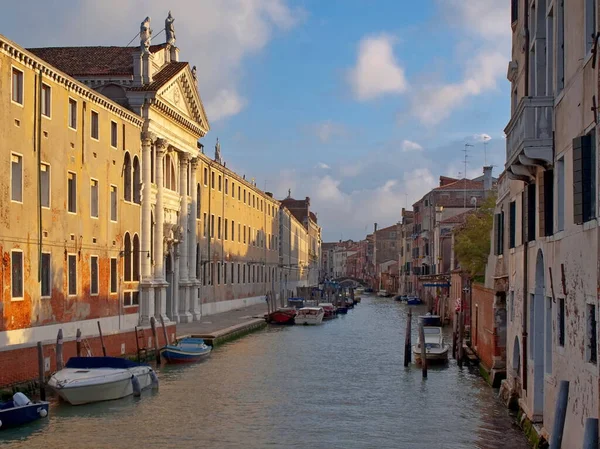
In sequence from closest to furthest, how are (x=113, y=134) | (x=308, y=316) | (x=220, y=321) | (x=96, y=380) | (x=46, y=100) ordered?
(x=96, y=380) → (x=46, y=100) → (x=113, y=134) → (x=220, y=321) → (x=308, y=316)

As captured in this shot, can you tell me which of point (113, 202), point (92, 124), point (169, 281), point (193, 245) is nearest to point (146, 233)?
point (113, 202)

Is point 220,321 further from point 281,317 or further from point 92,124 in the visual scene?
point 92,124

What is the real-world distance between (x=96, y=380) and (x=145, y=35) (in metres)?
17.8

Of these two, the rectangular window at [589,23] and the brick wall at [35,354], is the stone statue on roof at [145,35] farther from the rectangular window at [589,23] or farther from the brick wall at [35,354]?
the rectangular window at [589,23]

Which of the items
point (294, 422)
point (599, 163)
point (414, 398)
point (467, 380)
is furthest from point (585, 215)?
point (467, 380)

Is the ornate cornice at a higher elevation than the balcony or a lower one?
higher

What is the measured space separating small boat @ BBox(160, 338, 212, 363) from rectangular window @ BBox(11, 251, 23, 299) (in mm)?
7045

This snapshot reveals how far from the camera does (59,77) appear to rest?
24328mm

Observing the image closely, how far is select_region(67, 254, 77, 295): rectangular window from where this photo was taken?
25.3 metres

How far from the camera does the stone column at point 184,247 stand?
38.8 m

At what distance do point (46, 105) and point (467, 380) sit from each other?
45.6 ft

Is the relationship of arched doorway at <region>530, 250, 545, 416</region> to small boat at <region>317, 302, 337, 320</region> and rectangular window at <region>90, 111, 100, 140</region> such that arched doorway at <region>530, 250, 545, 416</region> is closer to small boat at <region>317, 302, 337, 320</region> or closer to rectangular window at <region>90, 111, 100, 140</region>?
rectangular window at <region>90, 111, 100, 140</region>

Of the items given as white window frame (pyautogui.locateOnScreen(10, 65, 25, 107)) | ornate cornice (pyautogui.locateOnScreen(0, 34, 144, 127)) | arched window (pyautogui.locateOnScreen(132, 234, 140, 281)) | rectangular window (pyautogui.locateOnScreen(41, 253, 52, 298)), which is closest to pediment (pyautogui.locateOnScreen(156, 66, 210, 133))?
ornate cornice (pyautogui.locateOnScreen(0, 34, 144, 127))

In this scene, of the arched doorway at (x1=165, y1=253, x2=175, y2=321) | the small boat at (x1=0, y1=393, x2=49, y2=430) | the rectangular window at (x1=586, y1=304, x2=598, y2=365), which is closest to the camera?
the rectangular window at (x1=586, y1=304, x2=598, y2=365)
